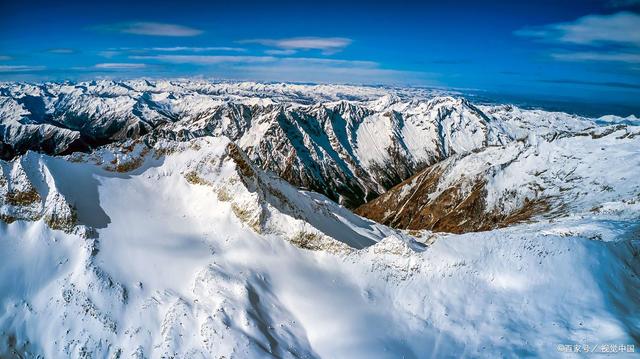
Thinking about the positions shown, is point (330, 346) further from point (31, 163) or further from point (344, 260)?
point (31, 163)

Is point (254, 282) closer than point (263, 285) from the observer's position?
Yes

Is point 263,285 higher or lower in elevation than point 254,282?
lower

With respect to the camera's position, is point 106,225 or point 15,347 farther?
point 106,225

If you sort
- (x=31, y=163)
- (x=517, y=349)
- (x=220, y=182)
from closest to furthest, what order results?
1. (x=517, y=349)
2. (x=31, y=163)
3. (x=220, y=182)

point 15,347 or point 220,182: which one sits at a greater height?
point 220,182

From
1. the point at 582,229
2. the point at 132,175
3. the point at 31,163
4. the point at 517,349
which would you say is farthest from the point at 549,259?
the point at 31,163

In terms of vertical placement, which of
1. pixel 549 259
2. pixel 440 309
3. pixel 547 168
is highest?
pixel 549 259

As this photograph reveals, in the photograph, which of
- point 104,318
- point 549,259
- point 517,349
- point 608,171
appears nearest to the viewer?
point 517,349
